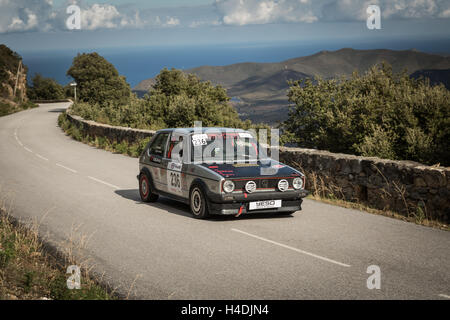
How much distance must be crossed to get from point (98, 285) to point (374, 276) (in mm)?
3351

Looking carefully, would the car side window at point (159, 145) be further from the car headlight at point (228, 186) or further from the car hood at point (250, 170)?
the car headlight at point (228, 186)

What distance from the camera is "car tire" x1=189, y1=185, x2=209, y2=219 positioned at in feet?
33.3

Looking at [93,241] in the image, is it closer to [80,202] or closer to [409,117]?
[80,202]

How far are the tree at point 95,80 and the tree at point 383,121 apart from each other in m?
46.6

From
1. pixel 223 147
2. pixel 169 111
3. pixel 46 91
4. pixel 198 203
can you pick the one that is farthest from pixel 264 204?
pixel 46 91

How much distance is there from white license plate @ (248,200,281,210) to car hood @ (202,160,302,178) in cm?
49

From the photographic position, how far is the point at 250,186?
9906 millimetres

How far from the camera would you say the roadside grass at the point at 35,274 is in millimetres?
6000

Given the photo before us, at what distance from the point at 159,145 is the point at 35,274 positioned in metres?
5.82

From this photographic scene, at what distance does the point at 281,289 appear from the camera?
6250mm

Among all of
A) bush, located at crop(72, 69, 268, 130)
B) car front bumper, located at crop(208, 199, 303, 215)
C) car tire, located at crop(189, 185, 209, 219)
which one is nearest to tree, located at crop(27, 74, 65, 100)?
bush, located at crop(72, 69, 268, 130)

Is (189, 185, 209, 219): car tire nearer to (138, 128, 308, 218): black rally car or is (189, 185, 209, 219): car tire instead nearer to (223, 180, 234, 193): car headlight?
(138, 128, 308, 218): black rally car

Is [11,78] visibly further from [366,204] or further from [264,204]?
[264,204]

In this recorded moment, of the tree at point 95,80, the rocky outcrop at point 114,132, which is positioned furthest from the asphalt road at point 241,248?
the tree at point 95,80
